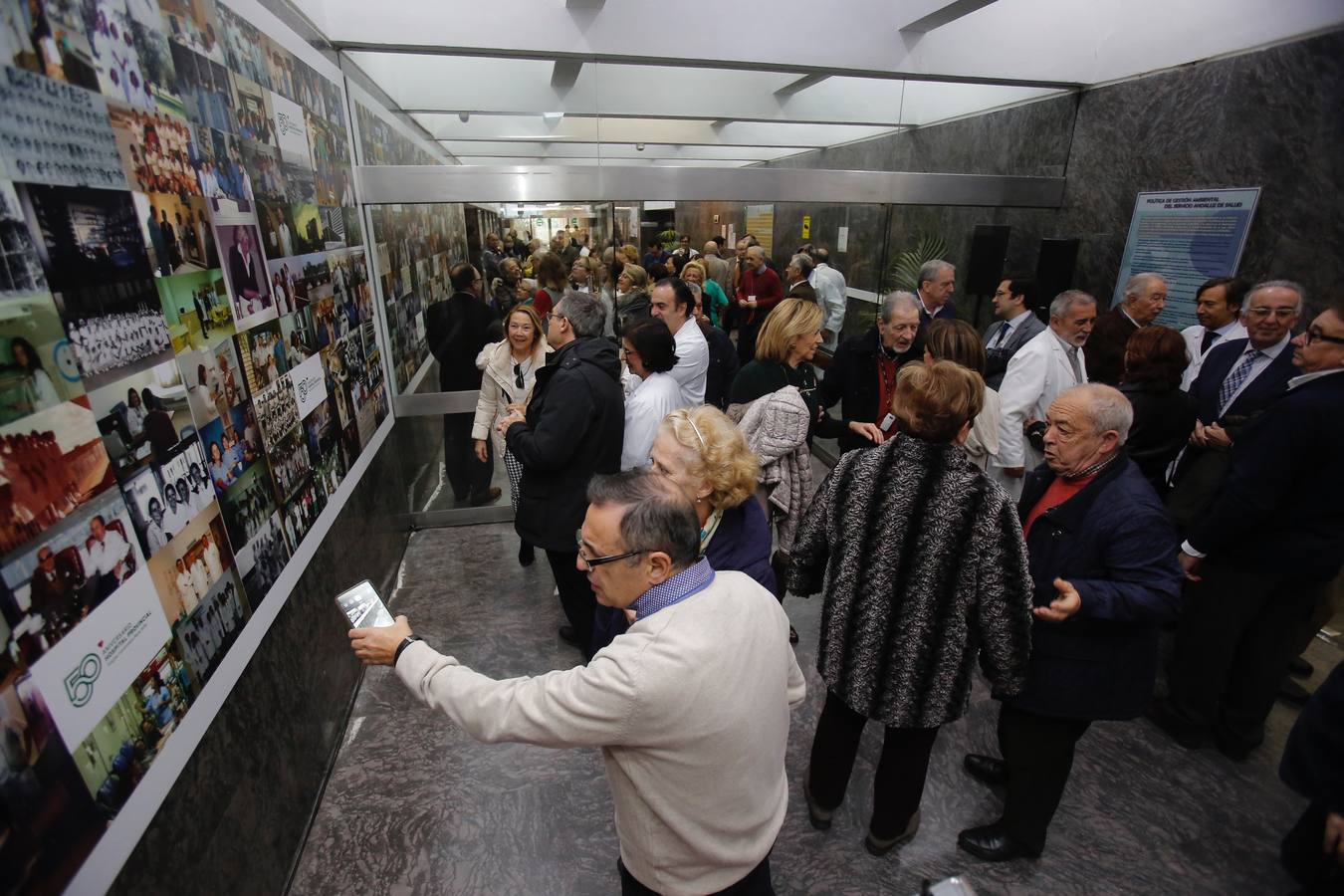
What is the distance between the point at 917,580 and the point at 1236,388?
265 cm

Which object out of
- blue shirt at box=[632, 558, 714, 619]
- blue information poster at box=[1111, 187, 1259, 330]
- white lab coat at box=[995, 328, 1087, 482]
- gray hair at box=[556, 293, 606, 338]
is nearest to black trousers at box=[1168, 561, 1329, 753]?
white lab coat at box=[995, 328, 1087, 482]

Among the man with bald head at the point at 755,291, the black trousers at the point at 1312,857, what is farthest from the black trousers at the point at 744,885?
the man with bald head at the point at 755,291

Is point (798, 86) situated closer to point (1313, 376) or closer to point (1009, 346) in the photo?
point (1009, 346)

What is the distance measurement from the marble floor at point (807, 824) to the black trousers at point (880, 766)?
0.18 meters

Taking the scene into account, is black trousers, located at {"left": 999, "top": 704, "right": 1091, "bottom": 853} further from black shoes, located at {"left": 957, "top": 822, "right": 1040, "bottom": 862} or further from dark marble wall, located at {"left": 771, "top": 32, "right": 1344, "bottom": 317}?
dark marble wall, located at {"left": 771, "top": 32, "right": 1344, "bottom": 317}

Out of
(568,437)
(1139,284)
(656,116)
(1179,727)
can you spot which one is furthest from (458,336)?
(1179,727)

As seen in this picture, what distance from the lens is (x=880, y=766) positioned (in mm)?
2273

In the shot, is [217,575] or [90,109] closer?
[90,109]

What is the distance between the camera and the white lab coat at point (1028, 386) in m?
3.25

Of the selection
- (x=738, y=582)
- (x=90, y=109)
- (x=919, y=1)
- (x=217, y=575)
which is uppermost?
(x=919, y=1)

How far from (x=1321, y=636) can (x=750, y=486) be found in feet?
13.7

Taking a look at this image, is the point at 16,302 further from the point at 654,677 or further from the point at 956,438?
the point at 956,438

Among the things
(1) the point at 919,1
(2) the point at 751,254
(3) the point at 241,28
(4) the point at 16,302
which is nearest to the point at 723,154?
(2) the point at 751,254

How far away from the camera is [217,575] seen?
1.81 metres
